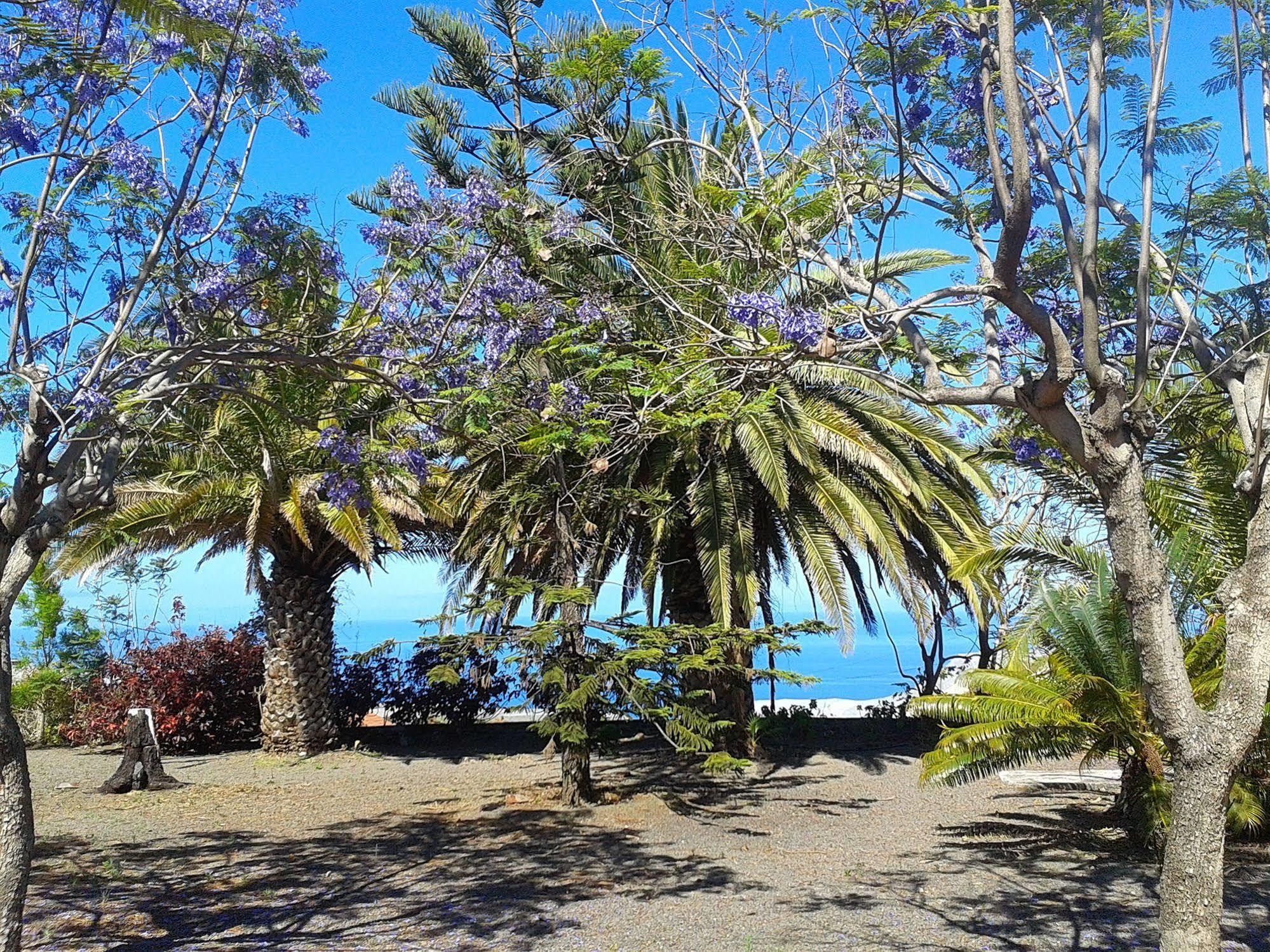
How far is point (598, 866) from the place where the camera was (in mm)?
7359

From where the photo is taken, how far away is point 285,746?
1311 centimetres

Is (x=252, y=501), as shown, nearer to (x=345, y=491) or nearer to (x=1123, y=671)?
(x=345, y=491)

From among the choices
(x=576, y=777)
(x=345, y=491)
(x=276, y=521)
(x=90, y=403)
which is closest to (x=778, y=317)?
(x=90, y=403)

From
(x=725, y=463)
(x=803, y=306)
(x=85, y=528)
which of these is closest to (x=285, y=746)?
(x=85, y=528)

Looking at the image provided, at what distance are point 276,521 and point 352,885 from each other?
675cm

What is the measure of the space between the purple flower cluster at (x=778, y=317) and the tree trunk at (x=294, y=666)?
31.5ft

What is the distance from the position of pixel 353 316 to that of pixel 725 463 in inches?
223

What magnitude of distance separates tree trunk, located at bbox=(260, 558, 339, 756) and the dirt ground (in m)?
1.23

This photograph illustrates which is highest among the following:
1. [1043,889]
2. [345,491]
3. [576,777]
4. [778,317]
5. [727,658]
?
[778,317]

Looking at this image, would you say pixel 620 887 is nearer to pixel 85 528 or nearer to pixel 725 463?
pixel 725 463

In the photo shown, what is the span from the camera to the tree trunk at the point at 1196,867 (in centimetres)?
352

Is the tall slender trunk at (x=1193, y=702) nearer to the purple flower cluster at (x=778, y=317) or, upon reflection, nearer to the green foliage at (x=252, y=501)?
the purple flower cluster at (x=778, y=317)

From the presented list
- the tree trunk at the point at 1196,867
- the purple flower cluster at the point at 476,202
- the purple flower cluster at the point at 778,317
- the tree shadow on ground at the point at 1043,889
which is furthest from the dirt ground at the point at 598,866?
the purple flower cluster at the point at 476,202

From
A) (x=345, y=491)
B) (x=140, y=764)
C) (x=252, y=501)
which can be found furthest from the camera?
(x=252, y=501)
